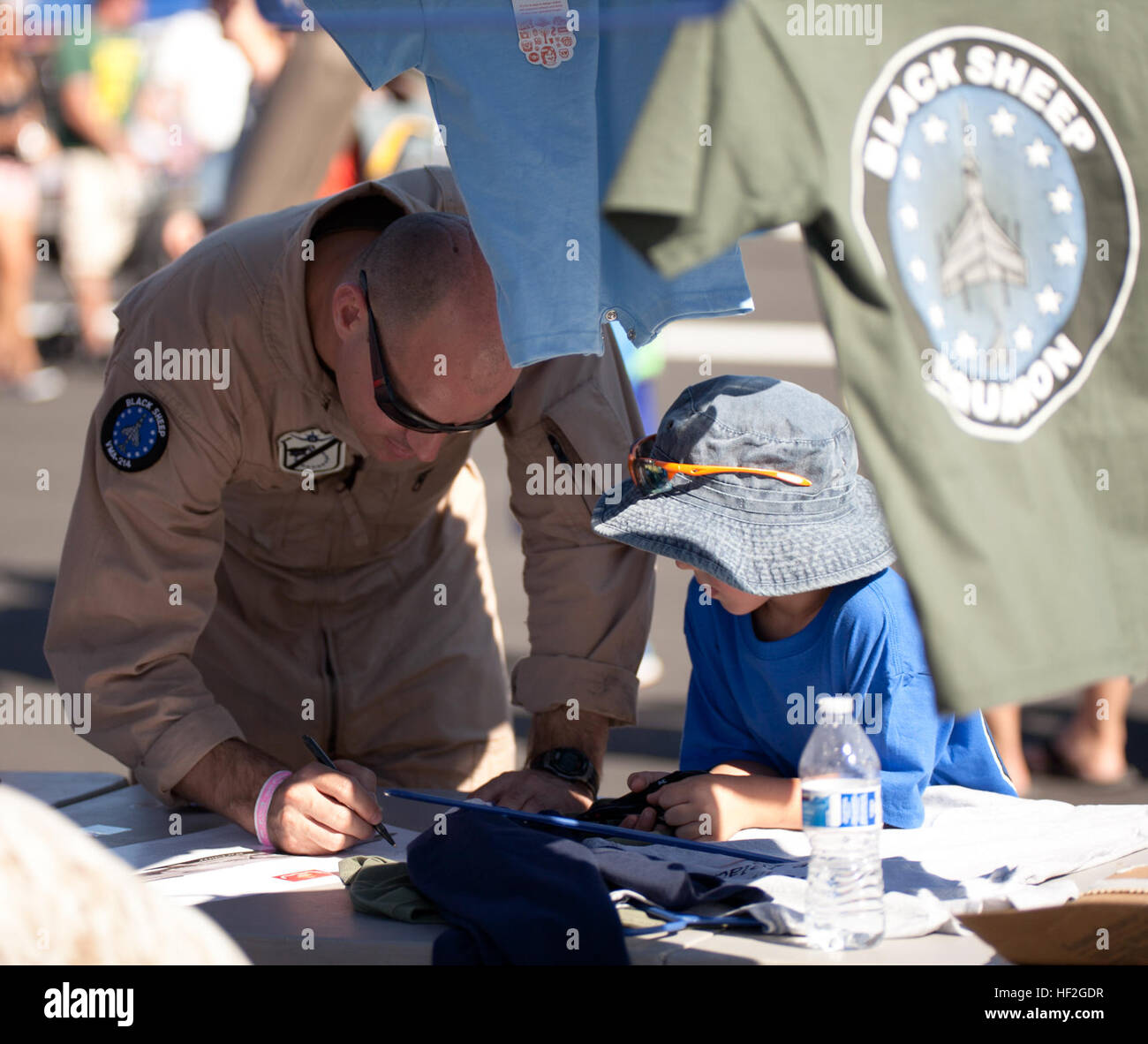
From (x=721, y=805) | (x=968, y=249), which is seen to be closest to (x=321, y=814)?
(x=721, y=805)

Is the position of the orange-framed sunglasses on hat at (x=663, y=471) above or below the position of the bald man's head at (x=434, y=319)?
below

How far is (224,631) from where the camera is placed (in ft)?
9.67

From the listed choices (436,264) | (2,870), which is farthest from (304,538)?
(2,870)

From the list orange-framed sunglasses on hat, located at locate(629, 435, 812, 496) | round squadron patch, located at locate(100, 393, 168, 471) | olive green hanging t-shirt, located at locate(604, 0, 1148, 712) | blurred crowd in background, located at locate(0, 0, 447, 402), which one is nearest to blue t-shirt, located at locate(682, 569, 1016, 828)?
orange-framed sunglasses on hat, located at locate(629, 435, 812, 496)

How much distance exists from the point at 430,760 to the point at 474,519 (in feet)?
1.71

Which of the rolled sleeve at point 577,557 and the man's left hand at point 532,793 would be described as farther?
the rolled sleeve at point 577,557

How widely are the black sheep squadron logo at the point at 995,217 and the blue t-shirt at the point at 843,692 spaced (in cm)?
48

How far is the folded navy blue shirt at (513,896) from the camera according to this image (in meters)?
1.69

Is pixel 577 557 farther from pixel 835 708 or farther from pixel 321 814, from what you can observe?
pixel 835 708

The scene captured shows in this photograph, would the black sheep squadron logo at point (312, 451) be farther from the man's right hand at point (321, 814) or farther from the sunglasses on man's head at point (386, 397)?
the man's right hand at point (321, 814)

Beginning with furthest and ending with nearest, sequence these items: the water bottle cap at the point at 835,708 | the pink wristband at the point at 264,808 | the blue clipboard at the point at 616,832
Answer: the pink wristband at the point at 264,808 < the blue clipboard at the point at 616,832 < the water bottle cap at the point at 835,708

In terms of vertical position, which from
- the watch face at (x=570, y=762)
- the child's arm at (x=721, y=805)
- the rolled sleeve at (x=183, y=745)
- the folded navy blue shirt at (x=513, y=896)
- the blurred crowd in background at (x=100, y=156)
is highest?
the blurred crowd in background at (x=100, y=156)

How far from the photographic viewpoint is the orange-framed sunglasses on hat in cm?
212

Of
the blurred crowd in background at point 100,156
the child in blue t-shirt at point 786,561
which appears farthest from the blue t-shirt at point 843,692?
the blurred crowd in background at point 100,156
